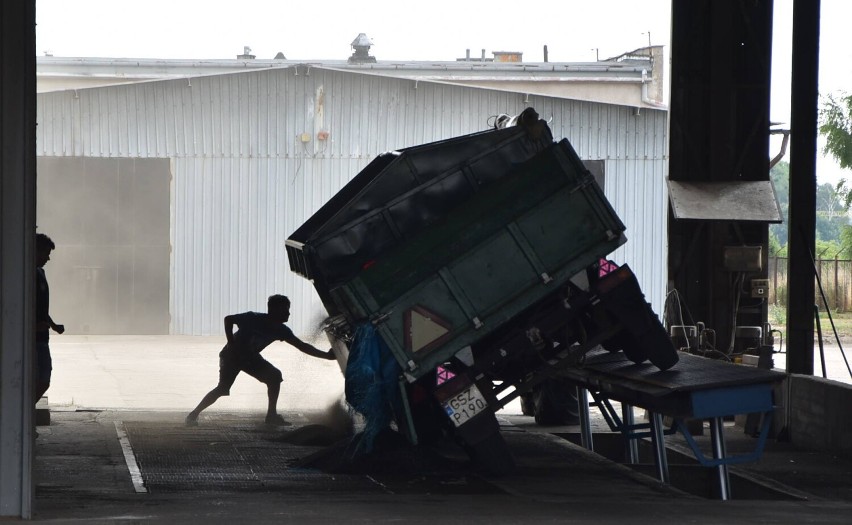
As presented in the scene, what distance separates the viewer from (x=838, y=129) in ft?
115

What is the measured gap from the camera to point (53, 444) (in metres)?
11.5

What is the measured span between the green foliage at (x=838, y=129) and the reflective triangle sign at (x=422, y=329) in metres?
A: 28.5

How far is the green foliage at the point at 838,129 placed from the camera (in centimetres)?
3506

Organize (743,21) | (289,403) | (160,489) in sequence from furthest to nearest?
(289,403), (743,21), (160,489)

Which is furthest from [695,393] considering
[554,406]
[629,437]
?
[554,406]

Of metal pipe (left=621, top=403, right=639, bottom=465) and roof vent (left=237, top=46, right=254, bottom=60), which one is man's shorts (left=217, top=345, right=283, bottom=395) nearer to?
metal pipe (left=621, top=403, right=639, bottom=465)

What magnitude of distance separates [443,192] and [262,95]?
1817 centimetres

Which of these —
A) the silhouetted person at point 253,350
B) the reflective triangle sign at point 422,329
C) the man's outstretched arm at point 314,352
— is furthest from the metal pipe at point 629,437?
the silhouetted person at point 253,350

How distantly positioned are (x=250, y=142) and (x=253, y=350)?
50.1ft

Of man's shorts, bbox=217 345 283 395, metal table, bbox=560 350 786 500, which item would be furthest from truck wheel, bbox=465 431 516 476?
man's shorts, bbox=217 345 283 395

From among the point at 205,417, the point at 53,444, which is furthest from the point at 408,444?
the point at 205,417

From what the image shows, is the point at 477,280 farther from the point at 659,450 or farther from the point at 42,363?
the point at 42,363

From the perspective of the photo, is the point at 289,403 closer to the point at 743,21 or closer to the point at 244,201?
the point at 743,21

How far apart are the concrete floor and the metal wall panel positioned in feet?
41.4
